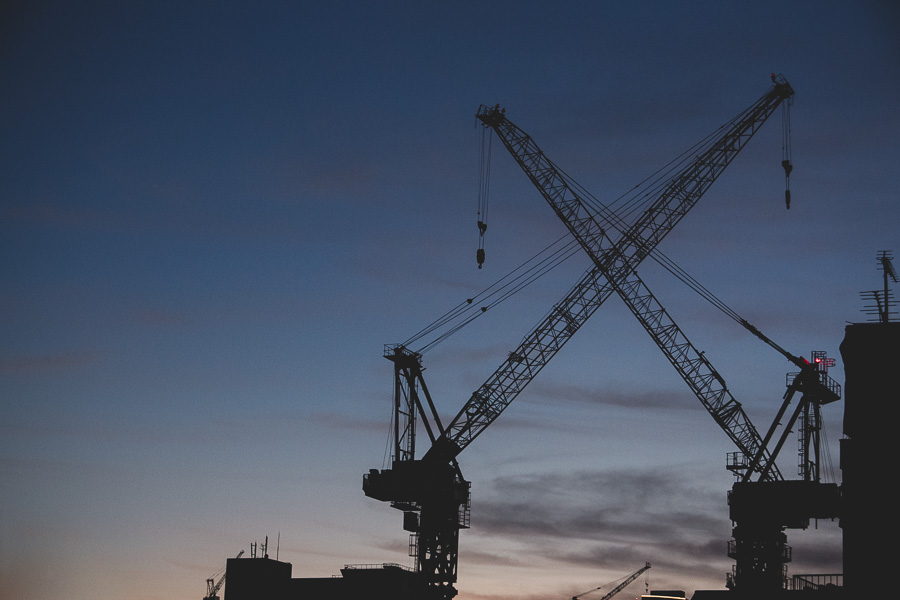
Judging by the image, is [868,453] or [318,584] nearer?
[868,453]

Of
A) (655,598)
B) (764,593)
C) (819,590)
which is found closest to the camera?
(819,590)

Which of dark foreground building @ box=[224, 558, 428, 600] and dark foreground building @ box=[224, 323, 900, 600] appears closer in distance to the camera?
dark foreground building @ box=[224, 323, 900, 600]

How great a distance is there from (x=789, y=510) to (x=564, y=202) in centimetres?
4389

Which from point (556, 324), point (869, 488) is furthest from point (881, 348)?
point (556, 324)

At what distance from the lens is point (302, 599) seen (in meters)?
127

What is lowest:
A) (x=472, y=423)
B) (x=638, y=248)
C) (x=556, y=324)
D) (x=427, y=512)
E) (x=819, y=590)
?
(x=819, y=590)

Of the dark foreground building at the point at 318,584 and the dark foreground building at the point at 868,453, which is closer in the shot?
the dark foreground building at the point at 868,453

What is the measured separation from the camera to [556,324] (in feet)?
416

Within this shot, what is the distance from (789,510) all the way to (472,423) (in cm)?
3787

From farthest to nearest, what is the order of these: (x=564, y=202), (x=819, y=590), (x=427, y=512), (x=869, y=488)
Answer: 1. (x=564, y=202)
2. (x=427, y=512)
3. (x=819, y=590)
4. (x=869, y=488)

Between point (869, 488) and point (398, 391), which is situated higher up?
point (398, 391)

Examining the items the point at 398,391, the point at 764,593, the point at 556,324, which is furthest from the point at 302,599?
the point at 764,593

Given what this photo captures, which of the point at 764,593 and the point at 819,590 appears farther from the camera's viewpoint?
the point at 764,593

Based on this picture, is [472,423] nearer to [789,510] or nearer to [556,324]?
[556,324]
